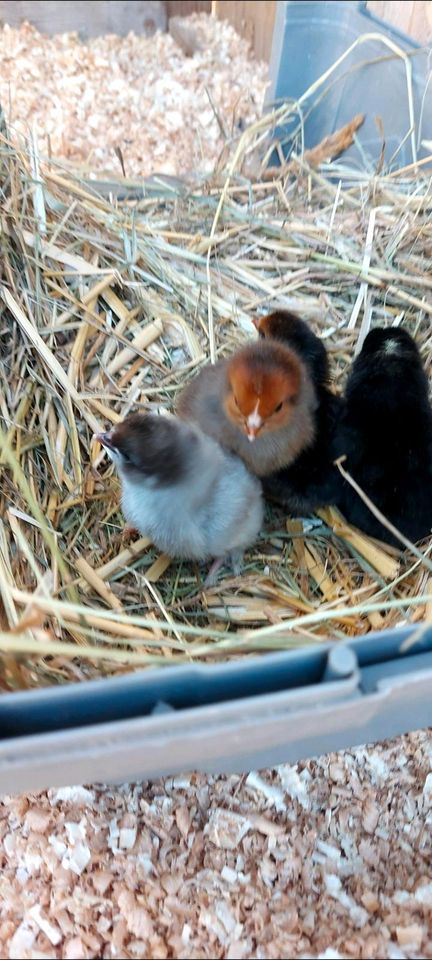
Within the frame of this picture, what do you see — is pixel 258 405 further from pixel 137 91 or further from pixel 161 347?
pixel 137 91

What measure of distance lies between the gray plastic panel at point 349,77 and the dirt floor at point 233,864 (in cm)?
220

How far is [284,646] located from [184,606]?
1.50 ft

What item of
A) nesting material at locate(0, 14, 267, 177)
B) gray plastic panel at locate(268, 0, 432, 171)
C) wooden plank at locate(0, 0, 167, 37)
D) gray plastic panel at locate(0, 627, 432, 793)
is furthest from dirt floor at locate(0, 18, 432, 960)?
wooden plank at locate(0, 0, 167, 37)

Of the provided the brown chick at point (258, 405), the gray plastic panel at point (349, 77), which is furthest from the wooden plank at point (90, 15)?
the brown chick at point (258, 405)

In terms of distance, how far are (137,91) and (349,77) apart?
4.50ft

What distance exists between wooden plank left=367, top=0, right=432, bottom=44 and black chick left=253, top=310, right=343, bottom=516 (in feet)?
4.74

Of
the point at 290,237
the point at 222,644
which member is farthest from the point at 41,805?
the point at 290,237

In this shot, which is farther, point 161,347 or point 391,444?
point 161,347

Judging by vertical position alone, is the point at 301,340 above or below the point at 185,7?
below

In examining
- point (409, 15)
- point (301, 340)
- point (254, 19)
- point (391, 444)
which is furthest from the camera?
point (254, 19)

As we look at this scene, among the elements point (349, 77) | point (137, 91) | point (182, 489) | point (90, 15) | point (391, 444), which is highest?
point (90, 15)

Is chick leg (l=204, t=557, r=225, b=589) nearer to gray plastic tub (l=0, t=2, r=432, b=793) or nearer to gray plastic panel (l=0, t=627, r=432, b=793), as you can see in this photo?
gray plastic tub (l=0, t=2, r=432, b=793)

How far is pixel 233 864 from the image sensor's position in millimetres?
1373

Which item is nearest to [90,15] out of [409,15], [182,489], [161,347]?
[409,15]
